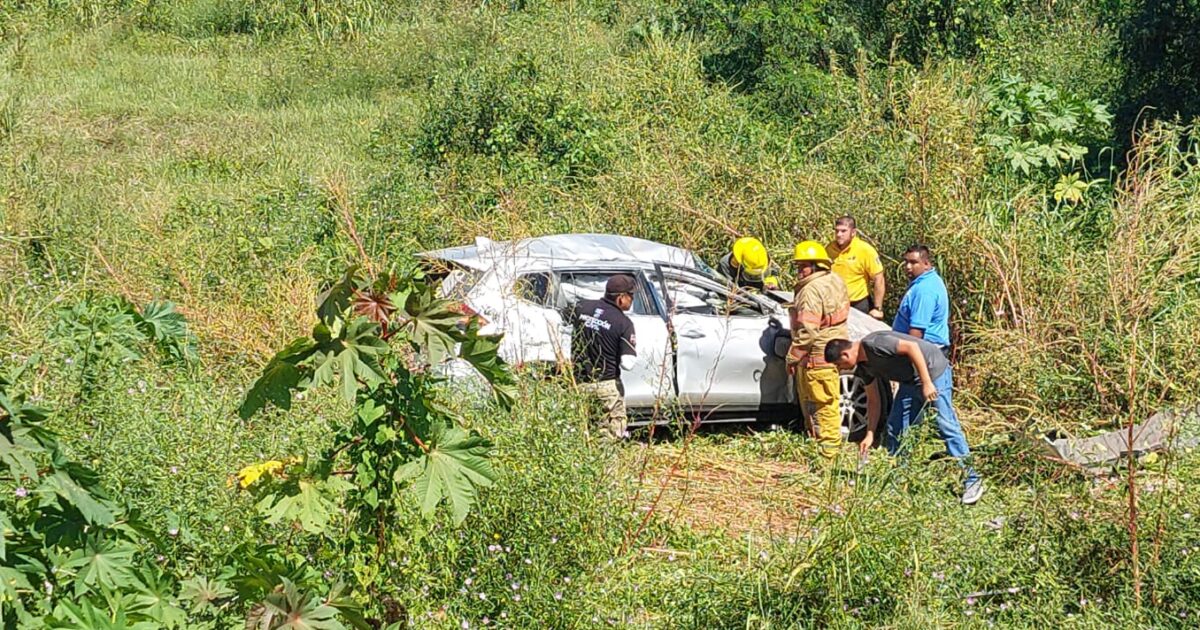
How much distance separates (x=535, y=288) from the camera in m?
9.05

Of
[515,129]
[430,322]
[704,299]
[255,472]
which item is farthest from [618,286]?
[515,129]

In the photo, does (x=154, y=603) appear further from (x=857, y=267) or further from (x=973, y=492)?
(x=857, y=267)

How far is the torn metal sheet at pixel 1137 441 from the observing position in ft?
22.4

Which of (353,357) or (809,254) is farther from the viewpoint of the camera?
(809,254)

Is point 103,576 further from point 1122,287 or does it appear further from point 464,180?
point 464,180

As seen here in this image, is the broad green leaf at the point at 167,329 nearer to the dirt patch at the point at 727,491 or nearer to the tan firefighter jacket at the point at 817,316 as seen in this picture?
the dirt patch at the point at 727,491

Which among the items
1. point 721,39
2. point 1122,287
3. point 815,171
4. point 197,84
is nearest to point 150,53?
point 197,84

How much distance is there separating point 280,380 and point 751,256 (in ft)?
21.3

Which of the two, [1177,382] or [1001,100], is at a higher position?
[1001,100]

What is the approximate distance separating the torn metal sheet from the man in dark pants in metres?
2.70

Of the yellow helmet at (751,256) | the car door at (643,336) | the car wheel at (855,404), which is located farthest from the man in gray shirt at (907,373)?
the yellow helmet at (751,256)

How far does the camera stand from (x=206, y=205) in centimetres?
1238

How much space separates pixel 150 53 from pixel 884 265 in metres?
14.1

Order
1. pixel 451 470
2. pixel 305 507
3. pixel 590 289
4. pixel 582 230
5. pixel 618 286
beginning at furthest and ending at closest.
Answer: pixel 582 230 → pixel 590 289 → pixel 618 286 → pixel 305 507 → pixel 451 470
